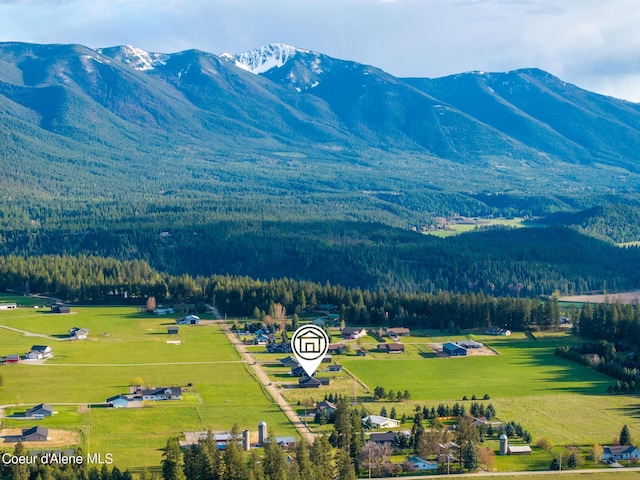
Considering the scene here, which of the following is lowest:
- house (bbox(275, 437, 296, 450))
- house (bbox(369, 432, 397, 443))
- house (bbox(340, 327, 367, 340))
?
house (bbox(275, 437, 296, 450))

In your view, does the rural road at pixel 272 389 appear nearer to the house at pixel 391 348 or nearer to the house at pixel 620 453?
the house at pixel 391 348

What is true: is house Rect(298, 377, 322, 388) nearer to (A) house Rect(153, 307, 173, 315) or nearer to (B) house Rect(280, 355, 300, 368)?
(B) house Rect(280, 355, 300, 368)

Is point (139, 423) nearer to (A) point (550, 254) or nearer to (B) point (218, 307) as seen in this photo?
(B) point (218, 307)

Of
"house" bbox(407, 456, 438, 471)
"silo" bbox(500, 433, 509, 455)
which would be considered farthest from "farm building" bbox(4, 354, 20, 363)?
"silo" bbox(500, 433, 509, 455)

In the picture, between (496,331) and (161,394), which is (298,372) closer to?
(161,394)

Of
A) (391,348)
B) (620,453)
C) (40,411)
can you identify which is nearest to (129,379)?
(40,411)

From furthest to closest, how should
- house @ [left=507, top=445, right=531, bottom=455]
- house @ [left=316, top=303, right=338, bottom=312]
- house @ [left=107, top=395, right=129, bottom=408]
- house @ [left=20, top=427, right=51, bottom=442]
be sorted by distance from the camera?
house @ [left=316, top=303, right=338, bottom=312] → house @ [left=107, top=395, right=129, bottom=408] → house @ [left=507, top=445, right=531, bottom=455] → house @ [left=20, top=427, right=51, bottom=442]

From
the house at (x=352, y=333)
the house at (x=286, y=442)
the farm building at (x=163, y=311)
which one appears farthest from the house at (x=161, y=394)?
the farm building at (x=163, y=311)
